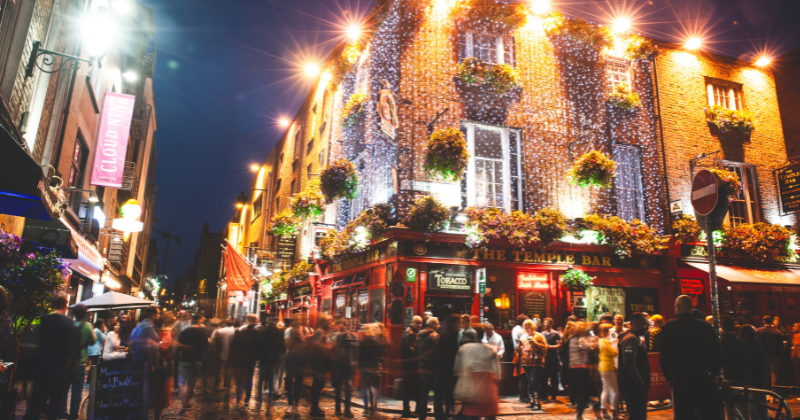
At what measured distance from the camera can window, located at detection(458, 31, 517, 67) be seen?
15180 millimetres

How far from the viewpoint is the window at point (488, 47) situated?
1518 centimetres

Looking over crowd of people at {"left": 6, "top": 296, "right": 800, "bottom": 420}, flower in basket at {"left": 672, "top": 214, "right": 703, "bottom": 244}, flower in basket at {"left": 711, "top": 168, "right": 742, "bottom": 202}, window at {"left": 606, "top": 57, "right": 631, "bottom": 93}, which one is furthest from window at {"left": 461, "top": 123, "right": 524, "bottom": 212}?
flower in basket at {"left": 711, "top": 168, "right": 742, "bottom": 202}

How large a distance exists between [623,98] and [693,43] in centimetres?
420

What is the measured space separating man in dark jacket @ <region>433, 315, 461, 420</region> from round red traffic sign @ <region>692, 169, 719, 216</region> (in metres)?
3.76

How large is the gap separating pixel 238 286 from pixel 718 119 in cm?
A: 2027

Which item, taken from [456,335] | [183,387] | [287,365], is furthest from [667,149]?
Answer: [183,387]

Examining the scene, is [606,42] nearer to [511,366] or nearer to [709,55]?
[709,55]

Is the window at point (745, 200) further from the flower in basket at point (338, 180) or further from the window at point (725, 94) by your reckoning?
the flower in basket at point (338, 180)

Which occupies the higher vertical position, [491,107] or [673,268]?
[491,107]

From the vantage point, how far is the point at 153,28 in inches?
1131

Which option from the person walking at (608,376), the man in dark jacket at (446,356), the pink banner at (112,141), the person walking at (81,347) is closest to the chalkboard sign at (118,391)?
the person walking at (81,347)

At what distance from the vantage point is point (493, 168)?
14.6 meters

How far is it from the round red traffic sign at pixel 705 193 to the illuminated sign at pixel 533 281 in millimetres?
7505

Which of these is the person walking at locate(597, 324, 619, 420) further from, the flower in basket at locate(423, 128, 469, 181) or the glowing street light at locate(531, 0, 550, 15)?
the glowing street light at locate(531, 0, 550, 15)
